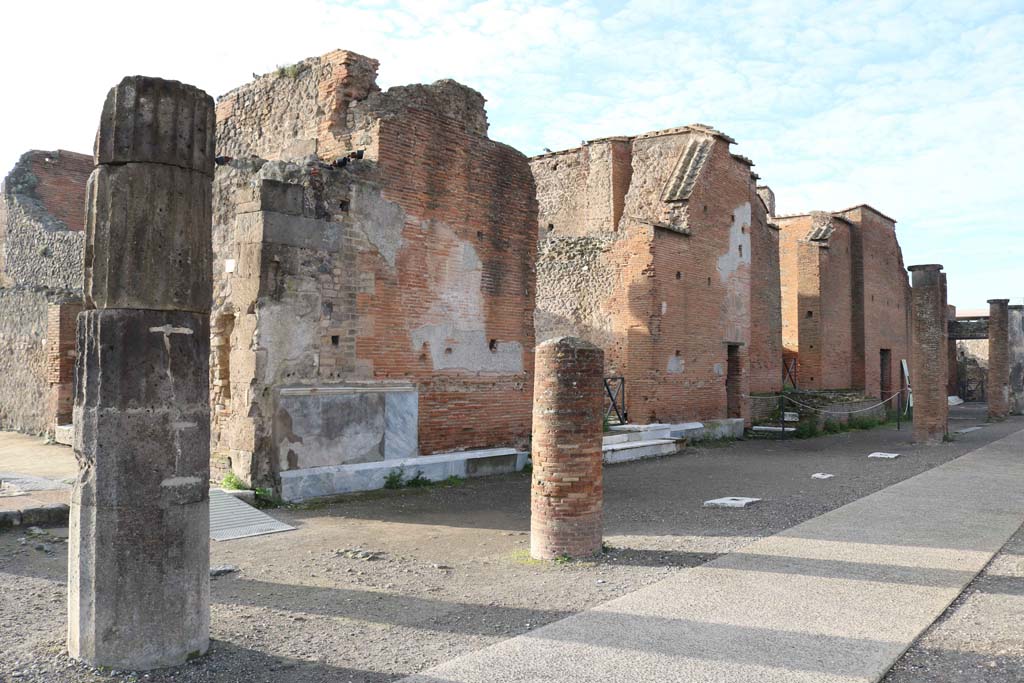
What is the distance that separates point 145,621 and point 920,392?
627 inches

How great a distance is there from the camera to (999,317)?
21.2 meters

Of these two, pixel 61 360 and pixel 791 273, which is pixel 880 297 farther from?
pixel 61 360

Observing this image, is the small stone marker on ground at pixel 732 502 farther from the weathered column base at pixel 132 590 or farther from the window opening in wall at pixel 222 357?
the weathered column base at pixel 132 590

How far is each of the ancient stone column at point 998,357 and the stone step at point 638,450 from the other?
11547 millimetres

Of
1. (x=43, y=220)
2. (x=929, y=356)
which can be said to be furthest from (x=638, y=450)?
(x=43, y=220)

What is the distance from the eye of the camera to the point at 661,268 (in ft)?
52.2

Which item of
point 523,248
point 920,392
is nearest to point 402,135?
point 523,248

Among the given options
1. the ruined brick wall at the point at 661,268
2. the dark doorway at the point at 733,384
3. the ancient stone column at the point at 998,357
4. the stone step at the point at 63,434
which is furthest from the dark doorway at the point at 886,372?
the stone step at the point at 63,434

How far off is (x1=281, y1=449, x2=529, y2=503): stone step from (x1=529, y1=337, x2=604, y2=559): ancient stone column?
3.27 metres

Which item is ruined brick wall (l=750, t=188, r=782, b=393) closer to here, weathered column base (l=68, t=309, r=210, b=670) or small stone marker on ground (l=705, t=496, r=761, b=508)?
small stone marker on ground (l=705, t=496, r=761, b=508)

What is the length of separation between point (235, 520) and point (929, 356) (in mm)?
14136

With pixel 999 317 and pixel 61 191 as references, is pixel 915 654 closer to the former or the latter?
pixel 999 317

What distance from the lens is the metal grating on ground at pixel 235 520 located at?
705cm

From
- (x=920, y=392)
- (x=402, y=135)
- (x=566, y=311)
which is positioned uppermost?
(x=402, y=135)
